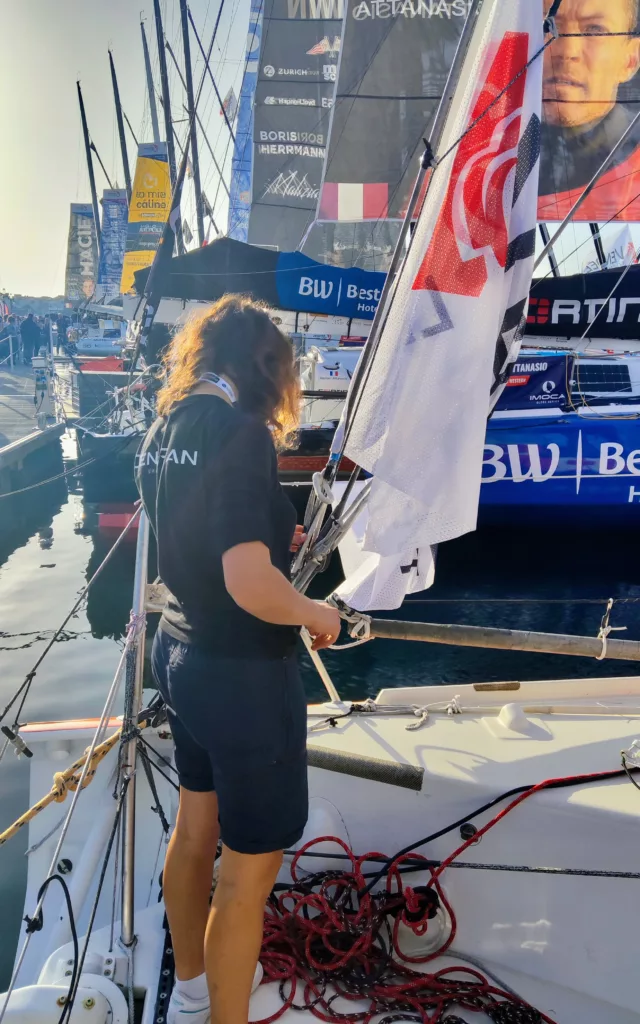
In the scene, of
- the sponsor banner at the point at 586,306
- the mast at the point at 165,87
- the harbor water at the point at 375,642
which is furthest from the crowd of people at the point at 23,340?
the sponsor banner at the point at 586,306

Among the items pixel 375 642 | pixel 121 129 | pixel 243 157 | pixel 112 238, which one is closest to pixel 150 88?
pixel 121 129

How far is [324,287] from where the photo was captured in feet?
24.5

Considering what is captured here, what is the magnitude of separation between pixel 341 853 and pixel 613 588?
6444 millimetres

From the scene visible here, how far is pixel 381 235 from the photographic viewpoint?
14.1 meters

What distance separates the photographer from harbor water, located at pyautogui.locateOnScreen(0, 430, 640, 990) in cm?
560

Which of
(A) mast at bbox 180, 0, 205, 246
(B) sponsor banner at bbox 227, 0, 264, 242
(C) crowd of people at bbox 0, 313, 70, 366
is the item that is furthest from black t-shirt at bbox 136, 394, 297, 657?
(C) crowd of people at bbox 0, 313, 70, 366

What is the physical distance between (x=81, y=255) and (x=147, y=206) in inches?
674

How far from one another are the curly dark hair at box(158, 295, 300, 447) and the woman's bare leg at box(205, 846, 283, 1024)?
93 cm

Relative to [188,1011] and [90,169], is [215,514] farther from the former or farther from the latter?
[90,169]

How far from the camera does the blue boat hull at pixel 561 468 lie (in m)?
7.80

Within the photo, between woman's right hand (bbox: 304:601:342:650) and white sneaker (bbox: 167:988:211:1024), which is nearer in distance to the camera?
woman's right hand (bbox: 304:601:342:650)

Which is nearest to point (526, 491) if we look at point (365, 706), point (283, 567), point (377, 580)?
point (365, 706)

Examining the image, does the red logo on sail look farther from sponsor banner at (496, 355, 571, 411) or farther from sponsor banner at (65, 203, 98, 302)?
sponsor banner at (65, 203, 98, 302)

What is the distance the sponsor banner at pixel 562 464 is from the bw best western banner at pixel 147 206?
14591 millimetres
